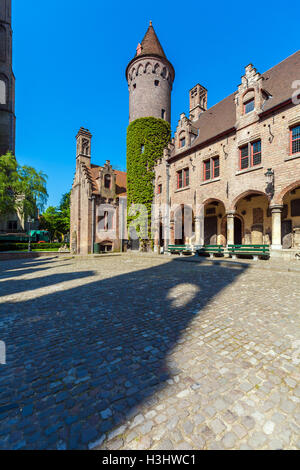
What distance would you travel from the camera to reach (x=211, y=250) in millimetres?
15352

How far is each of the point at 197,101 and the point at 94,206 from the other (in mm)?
17220

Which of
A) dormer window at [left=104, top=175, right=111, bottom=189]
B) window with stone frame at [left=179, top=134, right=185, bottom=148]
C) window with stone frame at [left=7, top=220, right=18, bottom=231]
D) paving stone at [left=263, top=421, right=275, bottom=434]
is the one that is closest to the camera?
paving stone at [left=263, top=421, right=275, bottom=434]

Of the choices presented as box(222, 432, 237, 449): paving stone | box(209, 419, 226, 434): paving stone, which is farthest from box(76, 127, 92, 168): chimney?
box(222, 432, 237, 449): paving stone

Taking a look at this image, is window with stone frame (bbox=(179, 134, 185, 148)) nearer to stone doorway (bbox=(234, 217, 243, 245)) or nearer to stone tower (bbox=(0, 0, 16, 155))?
stone doorway (bbox=(234, 217, 243, 245))

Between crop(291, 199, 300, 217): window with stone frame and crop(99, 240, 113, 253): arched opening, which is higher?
crop(291, 199, 300, 217): window with stone frame

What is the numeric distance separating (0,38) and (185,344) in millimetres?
57214

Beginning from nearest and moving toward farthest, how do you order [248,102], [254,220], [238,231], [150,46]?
1. [248,102]
2. [254,220]
3. [238,231]
4. [150,46]

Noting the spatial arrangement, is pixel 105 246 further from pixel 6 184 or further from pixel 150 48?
pixel 150 48

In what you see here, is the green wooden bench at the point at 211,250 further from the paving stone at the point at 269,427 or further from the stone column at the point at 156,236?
the paving stone at the point at 269,427

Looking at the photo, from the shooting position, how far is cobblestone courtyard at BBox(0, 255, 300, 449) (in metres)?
1.58

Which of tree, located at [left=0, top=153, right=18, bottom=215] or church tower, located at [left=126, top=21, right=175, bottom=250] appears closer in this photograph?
tree, located at [left=0, top=153, right=18, bottom=215]

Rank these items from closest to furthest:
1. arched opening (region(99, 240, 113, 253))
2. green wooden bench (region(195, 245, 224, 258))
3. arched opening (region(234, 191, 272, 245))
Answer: green wooden bench (region(195, 245, 224, 258))
arched opening (region(234, 191, 272, 245))
arched opening (region(99, 240, 113, 253))

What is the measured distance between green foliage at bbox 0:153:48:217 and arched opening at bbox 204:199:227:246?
20.9m

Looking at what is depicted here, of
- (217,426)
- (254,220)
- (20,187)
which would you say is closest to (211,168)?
(254,220)
